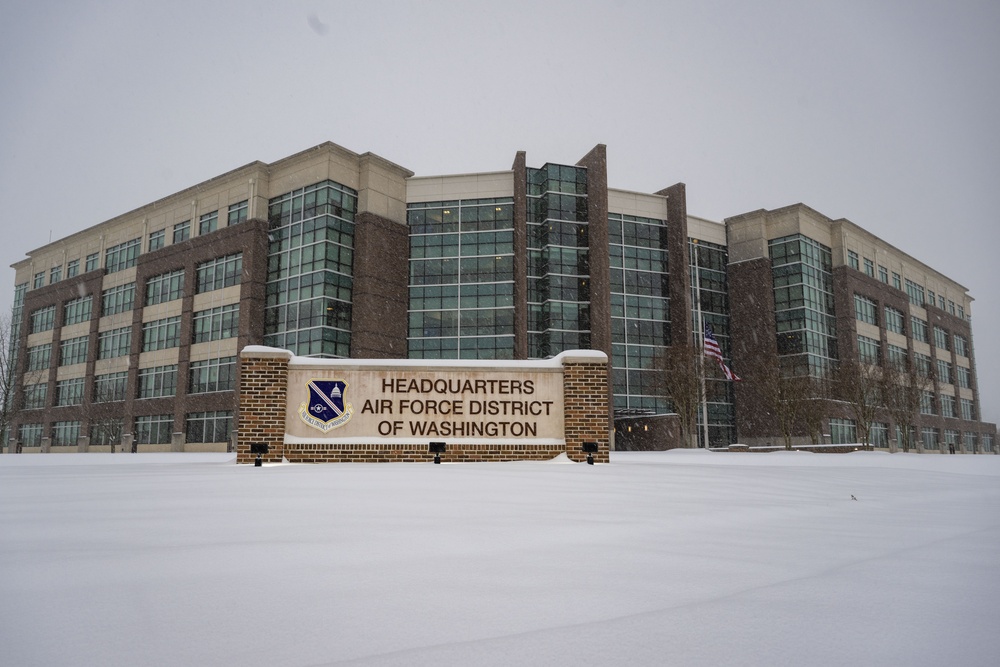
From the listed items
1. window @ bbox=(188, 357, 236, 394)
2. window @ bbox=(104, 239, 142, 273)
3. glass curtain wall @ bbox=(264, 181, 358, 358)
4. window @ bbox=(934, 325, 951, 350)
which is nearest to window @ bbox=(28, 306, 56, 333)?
window @ bbox=(104, 239, 142, 273)

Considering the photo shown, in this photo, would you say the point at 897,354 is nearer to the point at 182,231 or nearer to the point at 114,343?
the point at 182,231

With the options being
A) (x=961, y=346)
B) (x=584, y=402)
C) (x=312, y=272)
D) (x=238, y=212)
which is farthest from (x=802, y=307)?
(x=584, y=402)

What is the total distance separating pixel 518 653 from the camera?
7.89 ft

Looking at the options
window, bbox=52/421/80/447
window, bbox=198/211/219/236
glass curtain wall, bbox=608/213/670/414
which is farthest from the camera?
window, bbox=52/421/80/447

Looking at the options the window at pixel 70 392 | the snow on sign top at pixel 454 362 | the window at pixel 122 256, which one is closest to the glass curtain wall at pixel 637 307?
the snow on sign top at pixel 454 362

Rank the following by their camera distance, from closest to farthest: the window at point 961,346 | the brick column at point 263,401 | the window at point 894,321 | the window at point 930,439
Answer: the brick column at point 263,401 → the window at point 894,321 → the window at point 930,439 → the window at point 961,346

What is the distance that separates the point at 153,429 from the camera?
165ft

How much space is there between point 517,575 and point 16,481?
28.2ft

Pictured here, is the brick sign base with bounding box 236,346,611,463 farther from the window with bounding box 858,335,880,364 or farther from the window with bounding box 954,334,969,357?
the window with bounding box 954,334,969,357

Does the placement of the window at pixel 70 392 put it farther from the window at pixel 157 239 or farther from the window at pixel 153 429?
the window at pixel 157 239

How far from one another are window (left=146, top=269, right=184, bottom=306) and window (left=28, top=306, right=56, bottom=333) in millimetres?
14779

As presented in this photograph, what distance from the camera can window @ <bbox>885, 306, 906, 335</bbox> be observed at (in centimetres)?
6412

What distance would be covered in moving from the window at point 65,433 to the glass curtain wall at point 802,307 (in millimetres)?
59914

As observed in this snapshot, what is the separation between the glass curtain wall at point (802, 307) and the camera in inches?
2173
